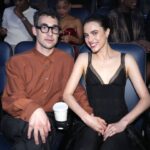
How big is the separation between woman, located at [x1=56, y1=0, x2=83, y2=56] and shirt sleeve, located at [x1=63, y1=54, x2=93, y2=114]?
3.27 feet

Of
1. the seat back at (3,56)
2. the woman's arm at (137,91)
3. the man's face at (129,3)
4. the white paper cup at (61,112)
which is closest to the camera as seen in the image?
the white paper cup at (61,112)

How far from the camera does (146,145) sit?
2215mm

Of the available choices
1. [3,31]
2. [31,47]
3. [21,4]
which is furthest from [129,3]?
[31,47]

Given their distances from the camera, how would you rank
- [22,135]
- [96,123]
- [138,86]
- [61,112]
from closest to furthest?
[61,112]
[22,135]
[96,123]
[138,86]

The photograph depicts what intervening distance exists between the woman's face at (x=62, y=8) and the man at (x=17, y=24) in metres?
0.33

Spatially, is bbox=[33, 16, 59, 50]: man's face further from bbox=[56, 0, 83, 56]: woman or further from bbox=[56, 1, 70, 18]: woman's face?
bbox=[56, 1, 70, 18]: woman's face

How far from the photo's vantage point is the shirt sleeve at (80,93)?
7.85 feet

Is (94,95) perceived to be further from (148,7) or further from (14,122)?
(148,7)

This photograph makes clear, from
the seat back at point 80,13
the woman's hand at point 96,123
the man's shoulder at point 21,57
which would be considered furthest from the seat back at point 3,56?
the seat back at point 80,13

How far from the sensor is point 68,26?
3766mm

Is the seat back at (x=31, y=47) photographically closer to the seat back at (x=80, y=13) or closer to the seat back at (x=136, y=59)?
the seat back at (x=136, y=59)

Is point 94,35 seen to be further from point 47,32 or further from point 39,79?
point 39,79

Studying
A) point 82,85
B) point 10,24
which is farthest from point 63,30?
point 82,85

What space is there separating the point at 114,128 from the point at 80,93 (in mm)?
376
